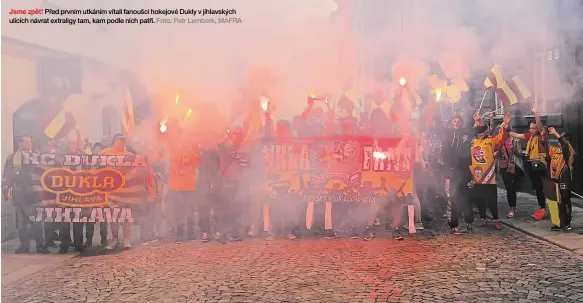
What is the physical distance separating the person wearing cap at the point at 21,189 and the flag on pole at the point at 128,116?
0.82m

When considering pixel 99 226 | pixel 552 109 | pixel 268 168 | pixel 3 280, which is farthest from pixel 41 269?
pixel 552 109

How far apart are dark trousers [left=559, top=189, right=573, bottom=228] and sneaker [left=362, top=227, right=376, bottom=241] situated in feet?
6.25

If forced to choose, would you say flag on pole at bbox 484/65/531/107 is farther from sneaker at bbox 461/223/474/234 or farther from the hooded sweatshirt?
sneaker at bbox 461/223/474/234

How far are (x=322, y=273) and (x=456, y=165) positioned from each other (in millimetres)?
2261

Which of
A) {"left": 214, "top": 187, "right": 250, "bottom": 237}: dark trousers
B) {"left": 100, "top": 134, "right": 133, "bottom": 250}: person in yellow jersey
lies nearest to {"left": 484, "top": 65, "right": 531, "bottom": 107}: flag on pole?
{"left": 214, "top": 187, "right": 250, "bottom": 237}: dark trousers

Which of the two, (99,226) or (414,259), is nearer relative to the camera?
(414,259)

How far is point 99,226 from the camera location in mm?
4809

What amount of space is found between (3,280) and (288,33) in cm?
314

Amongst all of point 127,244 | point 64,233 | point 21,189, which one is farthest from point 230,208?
point 21,189

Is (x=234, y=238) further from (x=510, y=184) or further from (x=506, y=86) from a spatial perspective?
(x=510, y=184)

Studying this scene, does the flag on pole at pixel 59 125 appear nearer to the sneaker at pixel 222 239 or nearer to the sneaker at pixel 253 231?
the sneaker at pixel 222 239

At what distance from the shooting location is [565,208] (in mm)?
5090

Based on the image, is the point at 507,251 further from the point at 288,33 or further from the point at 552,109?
the point at 288,33

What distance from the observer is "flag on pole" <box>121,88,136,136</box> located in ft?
15.9
